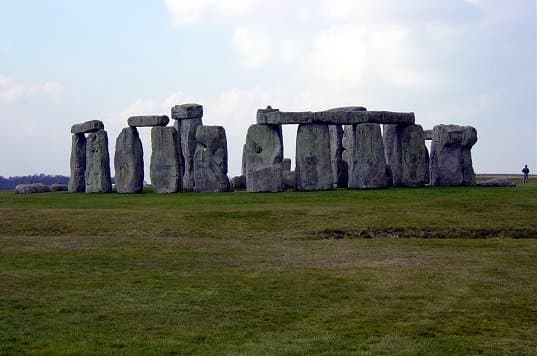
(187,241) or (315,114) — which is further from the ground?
(315,114)

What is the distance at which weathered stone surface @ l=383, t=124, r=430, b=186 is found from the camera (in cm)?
3628

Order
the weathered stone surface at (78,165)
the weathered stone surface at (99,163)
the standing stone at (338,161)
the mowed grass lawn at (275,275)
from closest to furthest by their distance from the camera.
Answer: the mowed grass lawn at (275,275) < the standing stone at (338,161) < the weathered stone surface at (99,163) < the weathered stone surface at (78,165)

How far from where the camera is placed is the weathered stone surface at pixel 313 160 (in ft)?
113

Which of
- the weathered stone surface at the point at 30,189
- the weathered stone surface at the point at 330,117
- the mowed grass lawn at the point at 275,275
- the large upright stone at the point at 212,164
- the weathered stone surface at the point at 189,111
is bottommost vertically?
the mowed grass lawn at the point at 275,275

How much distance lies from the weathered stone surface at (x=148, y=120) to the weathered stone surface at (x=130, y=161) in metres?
0.29

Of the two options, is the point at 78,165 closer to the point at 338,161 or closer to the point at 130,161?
the point at 130,161

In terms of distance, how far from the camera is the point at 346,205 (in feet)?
91.8

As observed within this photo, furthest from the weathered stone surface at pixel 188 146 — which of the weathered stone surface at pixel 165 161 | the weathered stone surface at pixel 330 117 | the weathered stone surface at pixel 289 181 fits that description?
the weathered stone surface at pixel 330 117

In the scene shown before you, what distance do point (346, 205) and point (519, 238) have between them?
6297 millimetres

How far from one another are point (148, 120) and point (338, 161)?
343 inches

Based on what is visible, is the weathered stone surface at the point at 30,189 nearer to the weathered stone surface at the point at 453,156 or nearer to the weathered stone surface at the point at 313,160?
the weathered stone surface at the point at 313,160

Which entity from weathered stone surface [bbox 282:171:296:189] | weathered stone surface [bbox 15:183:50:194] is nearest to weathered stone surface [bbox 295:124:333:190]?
weathered stone surface [bbox 282:171:296:189]

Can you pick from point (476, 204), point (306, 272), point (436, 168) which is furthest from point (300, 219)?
point (436, 168)

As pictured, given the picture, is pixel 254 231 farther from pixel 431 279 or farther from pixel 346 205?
pixel 431 279
